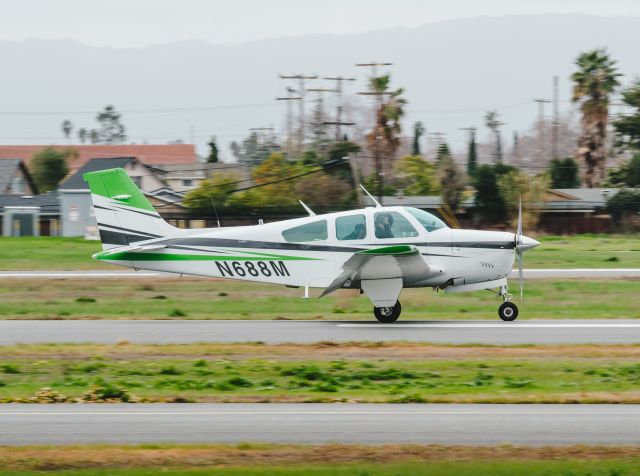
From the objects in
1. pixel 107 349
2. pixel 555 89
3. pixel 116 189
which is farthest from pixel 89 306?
pixel 555 89

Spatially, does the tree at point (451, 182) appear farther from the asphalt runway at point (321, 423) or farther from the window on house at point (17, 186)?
the asphalt runway at point (321, 423)

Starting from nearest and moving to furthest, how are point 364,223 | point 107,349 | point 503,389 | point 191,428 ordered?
point 191,428, point 503,389, point 107,349, point 364,223

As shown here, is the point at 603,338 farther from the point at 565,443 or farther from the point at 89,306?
the point at 89,306

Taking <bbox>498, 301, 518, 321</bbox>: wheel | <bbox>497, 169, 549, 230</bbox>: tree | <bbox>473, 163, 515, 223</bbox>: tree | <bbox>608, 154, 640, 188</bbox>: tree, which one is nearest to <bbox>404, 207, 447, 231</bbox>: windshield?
<bbox>498, 301, 518, 321</bbox>: wheel

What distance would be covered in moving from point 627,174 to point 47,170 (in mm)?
58099

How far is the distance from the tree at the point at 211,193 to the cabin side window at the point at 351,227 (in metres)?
31.6

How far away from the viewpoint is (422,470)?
8.43 m

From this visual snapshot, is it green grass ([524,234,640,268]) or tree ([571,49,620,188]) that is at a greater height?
tree ([571,49,620,188])

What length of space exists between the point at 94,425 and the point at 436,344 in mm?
7786

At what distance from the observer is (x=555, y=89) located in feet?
304

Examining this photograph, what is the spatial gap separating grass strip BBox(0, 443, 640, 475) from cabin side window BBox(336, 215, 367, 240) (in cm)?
1063

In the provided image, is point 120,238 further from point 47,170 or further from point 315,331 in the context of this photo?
point 47,170

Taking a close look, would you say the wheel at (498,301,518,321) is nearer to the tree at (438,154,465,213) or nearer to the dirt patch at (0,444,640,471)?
the dirt patch at (0,444,640,471)

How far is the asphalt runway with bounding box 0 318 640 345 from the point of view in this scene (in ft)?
58.5
